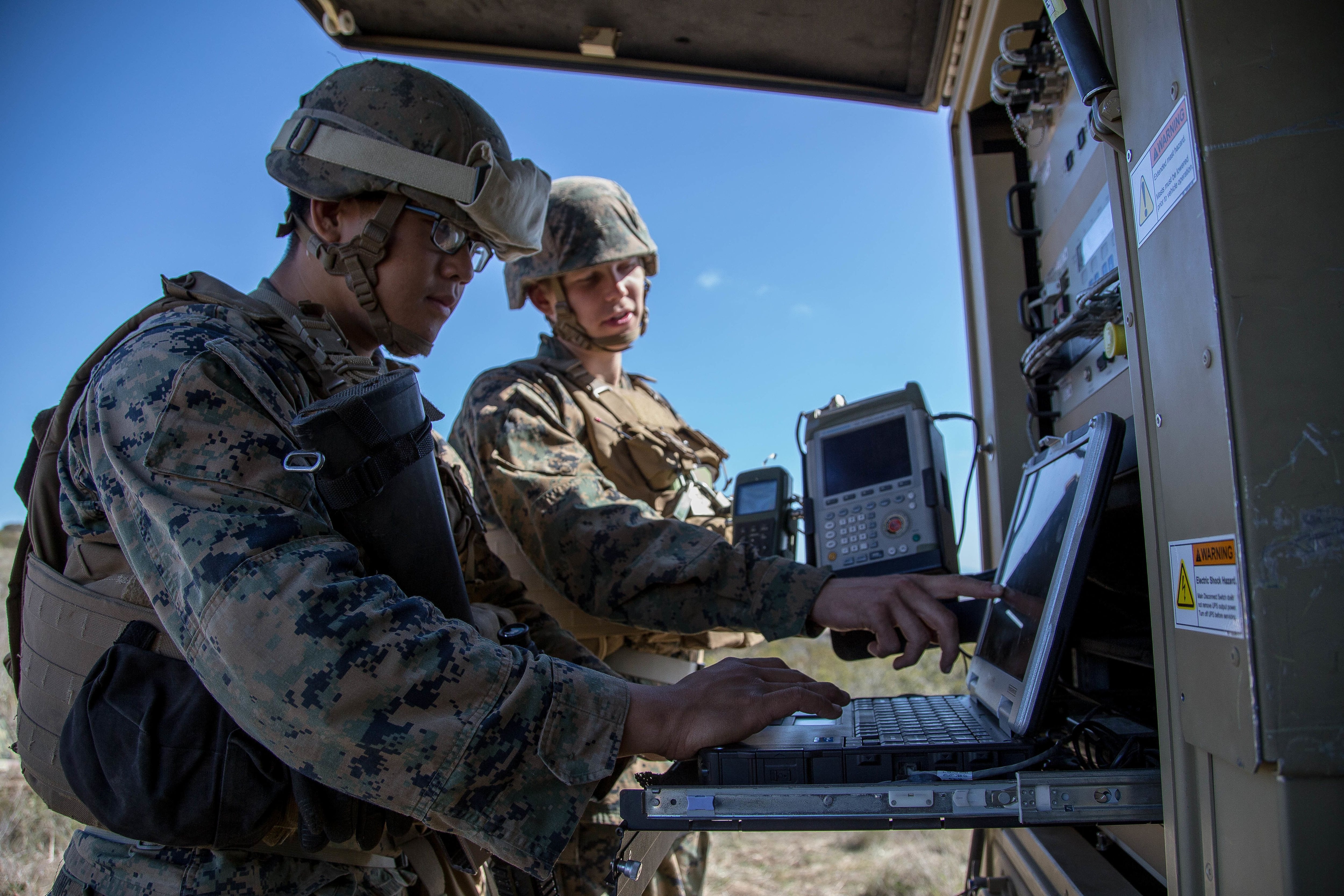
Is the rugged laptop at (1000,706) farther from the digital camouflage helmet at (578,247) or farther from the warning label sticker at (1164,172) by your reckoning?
the digital camouflage helmet at (578,247)

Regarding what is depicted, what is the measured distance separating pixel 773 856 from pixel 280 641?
16.2ft

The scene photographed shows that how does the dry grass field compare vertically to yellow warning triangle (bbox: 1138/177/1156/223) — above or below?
below

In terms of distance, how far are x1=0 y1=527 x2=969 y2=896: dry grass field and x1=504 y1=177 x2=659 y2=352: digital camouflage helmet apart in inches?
61.6

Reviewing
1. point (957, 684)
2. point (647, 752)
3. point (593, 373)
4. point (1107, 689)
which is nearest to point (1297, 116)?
point (647, 752)

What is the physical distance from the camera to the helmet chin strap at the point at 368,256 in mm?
1522

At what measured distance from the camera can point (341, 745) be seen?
968 millimetres

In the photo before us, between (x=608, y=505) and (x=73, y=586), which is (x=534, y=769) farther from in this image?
(x=608, y=505)

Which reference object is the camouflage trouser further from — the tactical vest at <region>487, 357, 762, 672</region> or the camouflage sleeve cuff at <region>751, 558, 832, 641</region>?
the camouflage sleeve cuff at <region>751, 558, 832, 641</region>

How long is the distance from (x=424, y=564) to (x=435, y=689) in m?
0.34

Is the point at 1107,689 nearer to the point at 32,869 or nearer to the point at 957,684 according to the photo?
the point at 32,869

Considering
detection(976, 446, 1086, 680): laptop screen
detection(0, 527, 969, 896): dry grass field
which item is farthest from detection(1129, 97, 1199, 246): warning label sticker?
detection(0, 527, 969, 896): dry grass field

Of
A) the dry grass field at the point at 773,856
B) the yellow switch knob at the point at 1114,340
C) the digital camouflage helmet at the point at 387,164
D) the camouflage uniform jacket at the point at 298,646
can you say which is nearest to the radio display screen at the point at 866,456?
the yellow switch knob at the point at 1114,340

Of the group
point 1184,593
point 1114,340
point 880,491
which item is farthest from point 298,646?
point 880,491

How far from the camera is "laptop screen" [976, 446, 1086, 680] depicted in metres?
1.21
